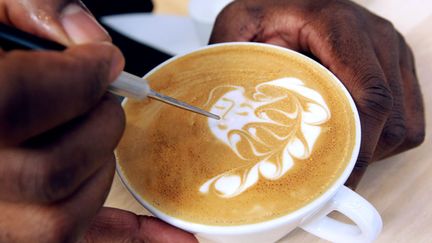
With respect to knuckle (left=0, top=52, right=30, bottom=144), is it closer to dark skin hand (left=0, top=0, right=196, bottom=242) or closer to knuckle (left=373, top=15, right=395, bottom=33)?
dark skin hand (left=0, top=0, right=196, bottom=242)

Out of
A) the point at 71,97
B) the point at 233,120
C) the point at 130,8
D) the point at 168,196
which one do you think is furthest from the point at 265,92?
the point at 130,8

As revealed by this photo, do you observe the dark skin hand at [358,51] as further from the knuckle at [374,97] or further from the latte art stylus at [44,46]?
the latte art stylus at [44,46]

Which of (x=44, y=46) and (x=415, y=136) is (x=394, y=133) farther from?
(x=44, y=46)

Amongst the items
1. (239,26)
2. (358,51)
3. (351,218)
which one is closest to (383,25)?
(358,51)

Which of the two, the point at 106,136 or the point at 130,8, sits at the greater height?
the point at 106,136

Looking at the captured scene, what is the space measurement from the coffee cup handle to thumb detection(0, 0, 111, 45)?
0.36m

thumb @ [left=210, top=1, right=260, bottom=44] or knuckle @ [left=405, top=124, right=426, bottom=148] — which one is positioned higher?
thumb @ [left=210, top=1, right=260, bottom=44]

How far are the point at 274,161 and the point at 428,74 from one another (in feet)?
1.57

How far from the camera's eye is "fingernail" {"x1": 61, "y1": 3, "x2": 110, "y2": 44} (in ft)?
1.68

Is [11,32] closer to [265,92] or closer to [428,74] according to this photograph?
[265,92]

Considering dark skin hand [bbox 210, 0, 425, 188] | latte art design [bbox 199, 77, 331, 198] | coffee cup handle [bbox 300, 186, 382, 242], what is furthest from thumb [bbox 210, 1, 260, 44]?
coffee cup handle [bbox 300, 186, 382, 242]

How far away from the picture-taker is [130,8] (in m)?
1.29

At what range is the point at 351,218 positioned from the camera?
546mm

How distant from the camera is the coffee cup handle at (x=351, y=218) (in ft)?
1.73
